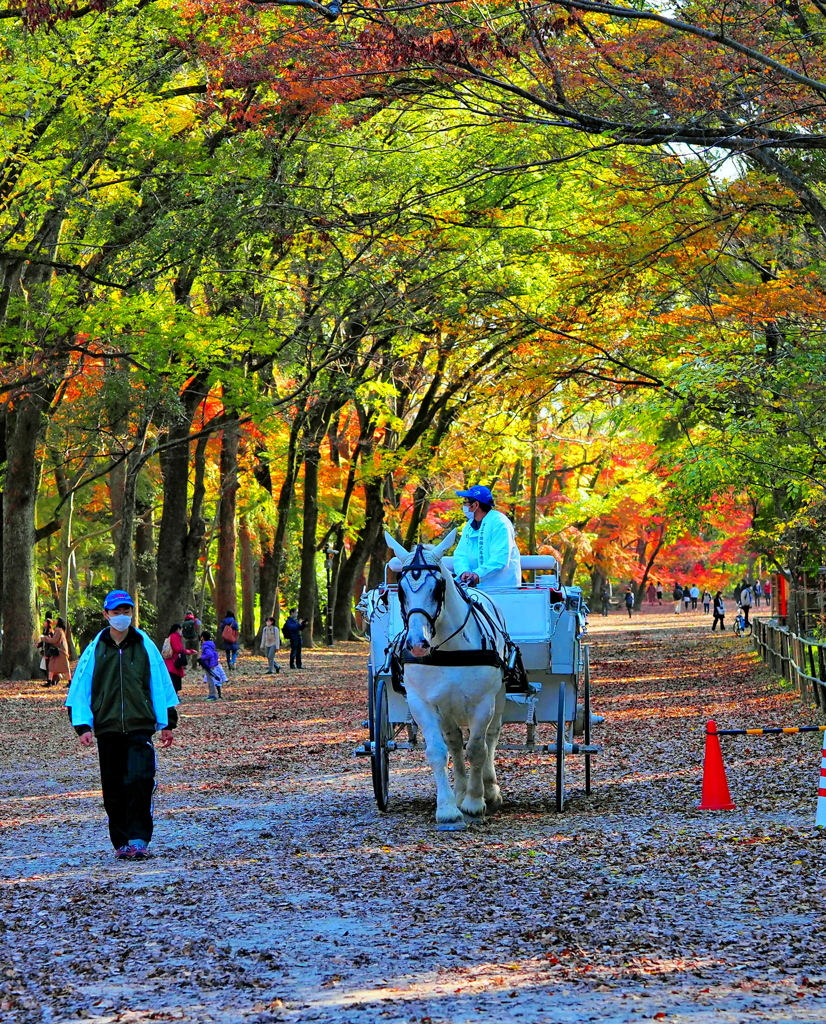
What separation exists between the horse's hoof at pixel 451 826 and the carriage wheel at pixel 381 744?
874mm

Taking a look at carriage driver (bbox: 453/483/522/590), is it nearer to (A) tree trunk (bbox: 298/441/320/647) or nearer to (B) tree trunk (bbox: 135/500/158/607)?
(A) tree trunk (bbox: 298/441/320/647)

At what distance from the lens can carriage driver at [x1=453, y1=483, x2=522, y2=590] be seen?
448 inches

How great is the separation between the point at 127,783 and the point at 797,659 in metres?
15.0

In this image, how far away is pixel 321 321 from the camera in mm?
31406

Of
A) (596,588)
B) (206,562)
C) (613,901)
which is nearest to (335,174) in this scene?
(613,901)

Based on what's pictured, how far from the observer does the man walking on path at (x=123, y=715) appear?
10.3 meters

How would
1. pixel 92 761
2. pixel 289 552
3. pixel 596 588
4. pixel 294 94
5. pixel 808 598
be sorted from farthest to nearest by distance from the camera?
pixel 596 588 → pixel 289 552 → pixel 808 598 → pixel 92 761 → pixel 294 94

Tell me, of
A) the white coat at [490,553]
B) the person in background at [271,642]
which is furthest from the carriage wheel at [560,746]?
the person in background at [271,642]

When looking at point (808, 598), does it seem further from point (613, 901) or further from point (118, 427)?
point (613, 901)

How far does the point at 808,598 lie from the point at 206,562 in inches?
962

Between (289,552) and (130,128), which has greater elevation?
(130,128)

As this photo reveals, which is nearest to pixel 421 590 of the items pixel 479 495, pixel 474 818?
pixel 479 495

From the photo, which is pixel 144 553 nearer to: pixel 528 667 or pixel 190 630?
pixel 190 630

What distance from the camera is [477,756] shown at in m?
10.9
